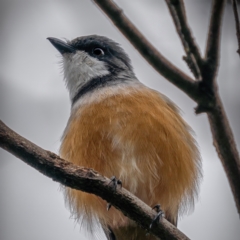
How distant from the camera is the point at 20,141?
3.17 meters

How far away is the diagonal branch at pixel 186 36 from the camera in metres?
3.27

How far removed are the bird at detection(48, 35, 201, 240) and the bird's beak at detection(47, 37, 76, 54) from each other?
934 mm

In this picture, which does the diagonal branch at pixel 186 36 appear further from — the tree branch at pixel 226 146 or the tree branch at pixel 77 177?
the tree branch at pixel 77 177

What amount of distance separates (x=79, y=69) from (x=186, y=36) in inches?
116

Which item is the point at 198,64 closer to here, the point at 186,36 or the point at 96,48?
the point at 186,36

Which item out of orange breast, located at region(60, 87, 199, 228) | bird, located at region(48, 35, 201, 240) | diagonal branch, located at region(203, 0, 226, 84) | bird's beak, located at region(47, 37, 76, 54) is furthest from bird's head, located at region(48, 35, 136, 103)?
diagonal branch, located at region(203, 0, 226, 84)

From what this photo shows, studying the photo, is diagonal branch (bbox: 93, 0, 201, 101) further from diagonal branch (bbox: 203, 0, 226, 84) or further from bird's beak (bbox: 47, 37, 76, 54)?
bird's beak (bbox: 47, 37, 76, 54)

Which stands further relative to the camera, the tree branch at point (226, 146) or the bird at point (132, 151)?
the bird at point (132, 151)

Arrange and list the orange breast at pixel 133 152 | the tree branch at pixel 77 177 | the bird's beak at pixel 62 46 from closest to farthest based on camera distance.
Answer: the tree branch at pixel 77 177 → the orange breast at pixel 133 152 → the bird's beak at pixel 62 46

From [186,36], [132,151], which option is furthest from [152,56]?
[132,151]

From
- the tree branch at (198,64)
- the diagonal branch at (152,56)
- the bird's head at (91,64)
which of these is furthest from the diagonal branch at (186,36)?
the bird's head at (91,64)

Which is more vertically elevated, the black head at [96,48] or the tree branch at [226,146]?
the black head at [96,48]

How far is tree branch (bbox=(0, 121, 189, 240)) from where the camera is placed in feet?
10.4

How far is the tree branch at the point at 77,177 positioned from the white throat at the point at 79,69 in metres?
2.74
